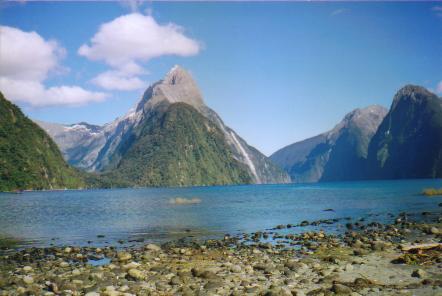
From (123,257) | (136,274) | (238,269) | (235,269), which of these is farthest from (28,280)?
(238,269)

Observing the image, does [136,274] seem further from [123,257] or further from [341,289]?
[341,289]

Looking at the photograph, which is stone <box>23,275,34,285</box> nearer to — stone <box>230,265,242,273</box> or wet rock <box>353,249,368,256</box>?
stone <box>230,265,242,273</box>

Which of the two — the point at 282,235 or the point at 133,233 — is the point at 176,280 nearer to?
the point at 282,235

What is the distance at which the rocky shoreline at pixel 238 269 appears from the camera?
806 inches

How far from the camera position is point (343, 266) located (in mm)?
25406

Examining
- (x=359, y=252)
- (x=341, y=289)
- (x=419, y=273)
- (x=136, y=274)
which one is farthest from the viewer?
(x=359, y=252)

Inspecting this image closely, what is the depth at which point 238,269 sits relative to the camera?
25031mm

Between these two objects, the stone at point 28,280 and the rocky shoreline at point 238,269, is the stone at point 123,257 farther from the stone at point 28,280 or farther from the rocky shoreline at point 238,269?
the stone at point 28,280

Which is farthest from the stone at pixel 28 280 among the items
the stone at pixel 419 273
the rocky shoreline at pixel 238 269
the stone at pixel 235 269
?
the stone at pixel 419 273

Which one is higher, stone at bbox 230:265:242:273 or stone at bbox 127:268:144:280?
stone at bbox 127:268:144:280

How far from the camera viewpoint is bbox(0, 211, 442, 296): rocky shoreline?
20.5 metres

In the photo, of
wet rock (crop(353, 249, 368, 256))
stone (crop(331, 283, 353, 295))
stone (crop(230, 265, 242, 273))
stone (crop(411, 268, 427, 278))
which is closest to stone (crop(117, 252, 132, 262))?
stone (crop(230, 265, 242, 273))

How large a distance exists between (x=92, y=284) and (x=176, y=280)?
4.56 m

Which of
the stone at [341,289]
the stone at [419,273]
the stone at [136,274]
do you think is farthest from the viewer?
the stone at [136,274]
